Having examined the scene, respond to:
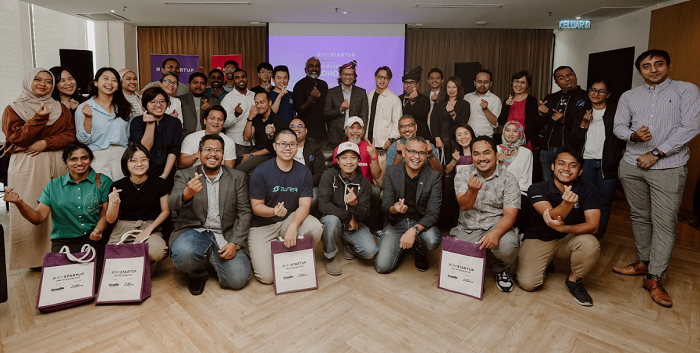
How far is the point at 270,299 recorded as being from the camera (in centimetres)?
262

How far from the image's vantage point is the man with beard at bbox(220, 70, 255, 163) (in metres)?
3.96

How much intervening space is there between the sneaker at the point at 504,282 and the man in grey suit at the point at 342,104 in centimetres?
209

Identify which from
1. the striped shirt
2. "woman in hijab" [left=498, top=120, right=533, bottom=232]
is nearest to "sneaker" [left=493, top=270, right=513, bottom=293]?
"woman in hijab" [left=498, top=120, right=533, bottom=232]

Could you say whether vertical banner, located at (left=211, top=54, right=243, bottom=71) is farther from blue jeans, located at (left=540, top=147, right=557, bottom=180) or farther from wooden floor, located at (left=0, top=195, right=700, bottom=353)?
blue jeans, located at (left=540, top=147, right=557, bottom=180)

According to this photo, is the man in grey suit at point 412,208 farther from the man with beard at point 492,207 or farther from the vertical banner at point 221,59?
the vertical banner at point 221,59

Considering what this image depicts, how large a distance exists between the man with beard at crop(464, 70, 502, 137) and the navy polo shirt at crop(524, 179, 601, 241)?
4.98 ft

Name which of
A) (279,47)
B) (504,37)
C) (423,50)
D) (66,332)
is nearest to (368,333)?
(66,332)

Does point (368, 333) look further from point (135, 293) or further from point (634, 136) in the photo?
point (634, 136)

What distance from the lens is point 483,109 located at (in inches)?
163

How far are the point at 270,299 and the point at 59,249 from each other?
4.69 ft

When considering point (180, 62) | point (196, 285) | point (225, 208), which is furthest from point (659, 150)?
point (180, 62)

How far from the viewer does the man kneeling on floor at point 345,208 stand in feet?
10.2

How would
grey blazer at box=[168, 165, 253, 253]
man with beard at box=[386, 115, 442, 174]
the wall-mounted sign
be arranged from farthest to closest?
the wall-mounted sign → man with beard at box=[386, 115, 442, 174] → grey blazer at box=[168, 165, 253, 253]

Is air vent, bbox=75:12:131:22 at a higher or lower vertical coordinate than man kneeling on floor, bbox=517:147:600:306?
higher
